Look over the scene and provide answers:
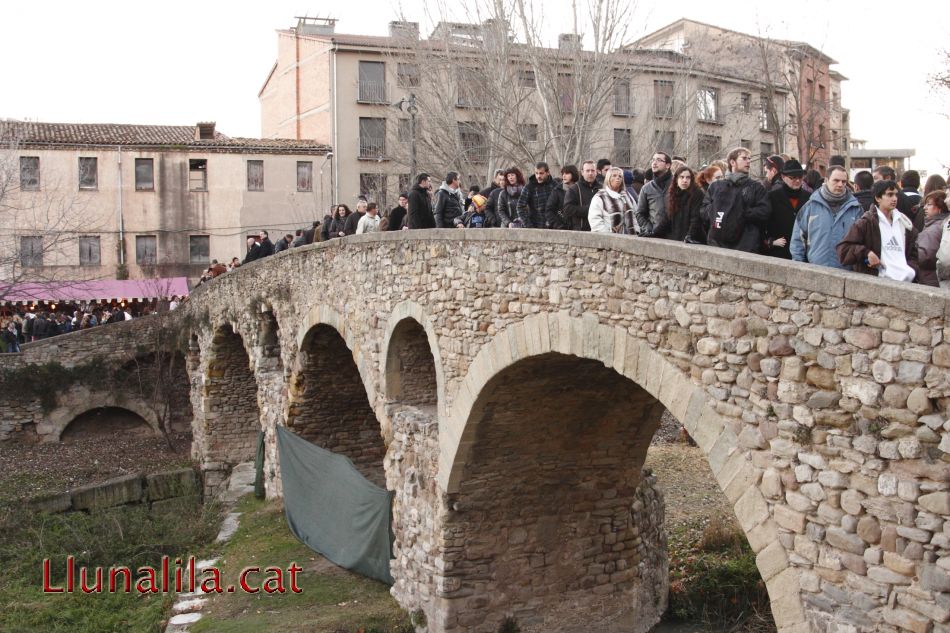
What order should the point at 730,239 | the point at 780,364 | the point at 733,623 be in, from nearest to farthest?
the point at 780,364
the point at 730,239
the point at 733,623

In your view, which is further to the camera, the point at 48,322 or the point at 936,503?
the point at 48,322

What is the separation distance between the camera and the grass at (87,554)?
41.6ft

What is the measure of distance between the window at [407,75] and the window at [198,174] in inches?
428

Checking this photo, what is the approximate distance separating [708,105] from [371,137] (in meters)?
11.5

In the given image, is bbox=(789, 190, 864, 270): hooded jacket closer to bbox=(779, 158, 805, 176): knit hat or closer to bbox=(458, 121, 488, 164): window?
bbox=(779, 158, 805, 176): knit hat

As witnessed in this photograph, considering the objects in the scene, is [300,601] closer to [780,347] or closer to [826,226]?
[780,347]

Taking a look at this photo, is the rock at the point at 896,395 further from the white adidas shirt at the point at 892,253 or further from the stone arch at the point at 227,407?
the stone arch at the point at 227,407

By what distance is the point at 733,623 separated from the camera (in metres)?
11.8

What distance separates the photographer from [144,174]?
102ft

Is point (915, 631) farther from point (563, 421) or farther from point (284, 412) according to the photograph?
point (284, 412)

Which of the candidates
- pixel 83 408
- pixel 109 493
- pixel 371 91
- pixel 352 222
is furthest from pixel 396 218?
pixel 371 91

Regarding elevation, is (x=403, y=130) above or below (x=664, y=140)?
above

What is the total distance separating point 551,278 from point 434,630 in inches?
190

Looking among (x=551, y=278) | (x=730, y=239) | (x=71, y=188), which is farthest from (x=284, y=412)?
(x=71, y=188)
